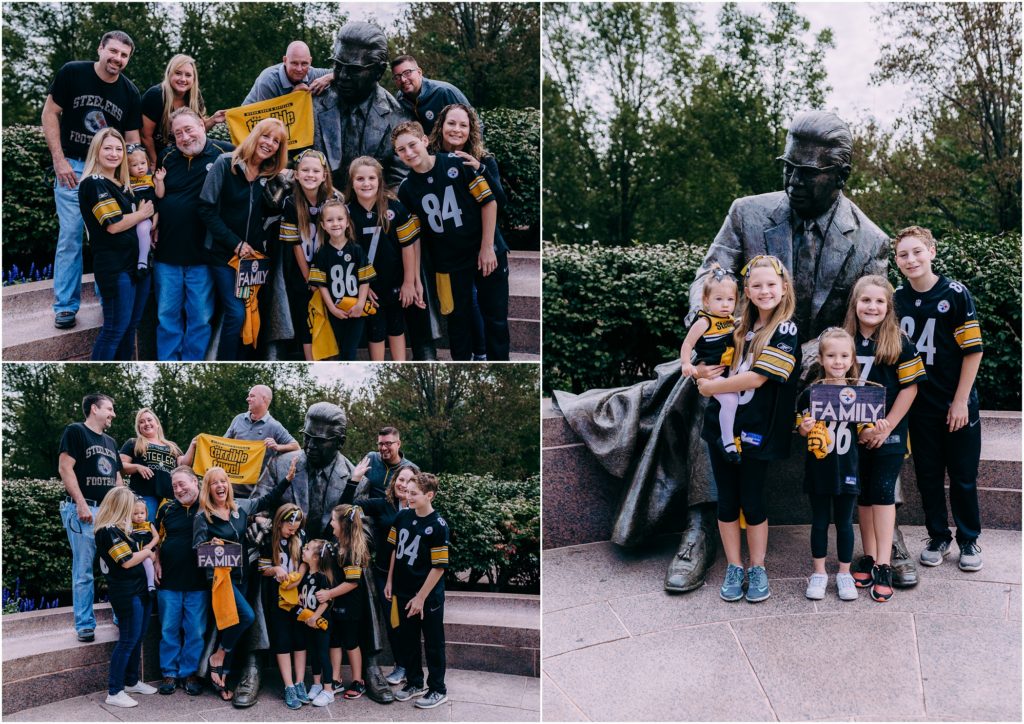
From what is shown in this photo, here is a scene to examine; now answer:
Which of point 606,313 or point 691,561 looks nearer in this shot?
point 691,561

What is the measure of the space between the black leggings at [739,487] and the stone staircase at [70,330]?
1518 millimetres

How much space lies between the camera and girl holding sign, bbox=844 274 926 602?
4.75 m

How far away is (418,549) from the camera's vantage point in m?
5.46

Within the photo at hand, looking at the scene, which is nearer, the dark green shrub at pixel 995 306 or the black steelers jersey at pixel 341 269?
the black steelers jersey at pixel 341 269

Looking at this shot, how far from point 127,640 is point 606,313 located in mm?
3930

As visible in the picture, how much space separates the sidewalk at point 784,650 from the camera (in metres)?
3.96

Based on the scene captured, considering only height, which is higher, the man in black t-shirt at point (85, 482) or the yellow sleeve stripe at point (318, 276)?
the yellow sleeve stripe at point (318, 276)

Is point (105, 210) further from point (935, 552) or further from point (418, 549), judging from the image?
point (935, 552)

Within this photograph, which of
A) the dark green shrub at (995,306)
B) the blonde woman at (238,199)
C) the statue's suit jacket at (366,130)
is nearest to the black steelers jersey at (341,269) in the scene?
the blonde woman at (238,199)

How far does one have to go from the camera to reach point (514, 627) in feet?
19.2

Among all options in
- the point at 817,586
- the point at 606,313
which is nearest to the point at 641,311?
the point at 606,313

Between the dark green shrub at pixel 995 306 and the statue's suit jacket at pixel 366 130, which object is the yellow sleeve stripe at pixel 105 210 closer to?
the statue's suit jacket at pixel 366 130

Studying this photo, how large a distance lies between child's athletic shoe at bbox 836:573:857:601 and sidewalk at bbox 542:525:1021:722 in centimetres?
4

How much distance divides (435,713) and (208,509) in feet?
5.91
